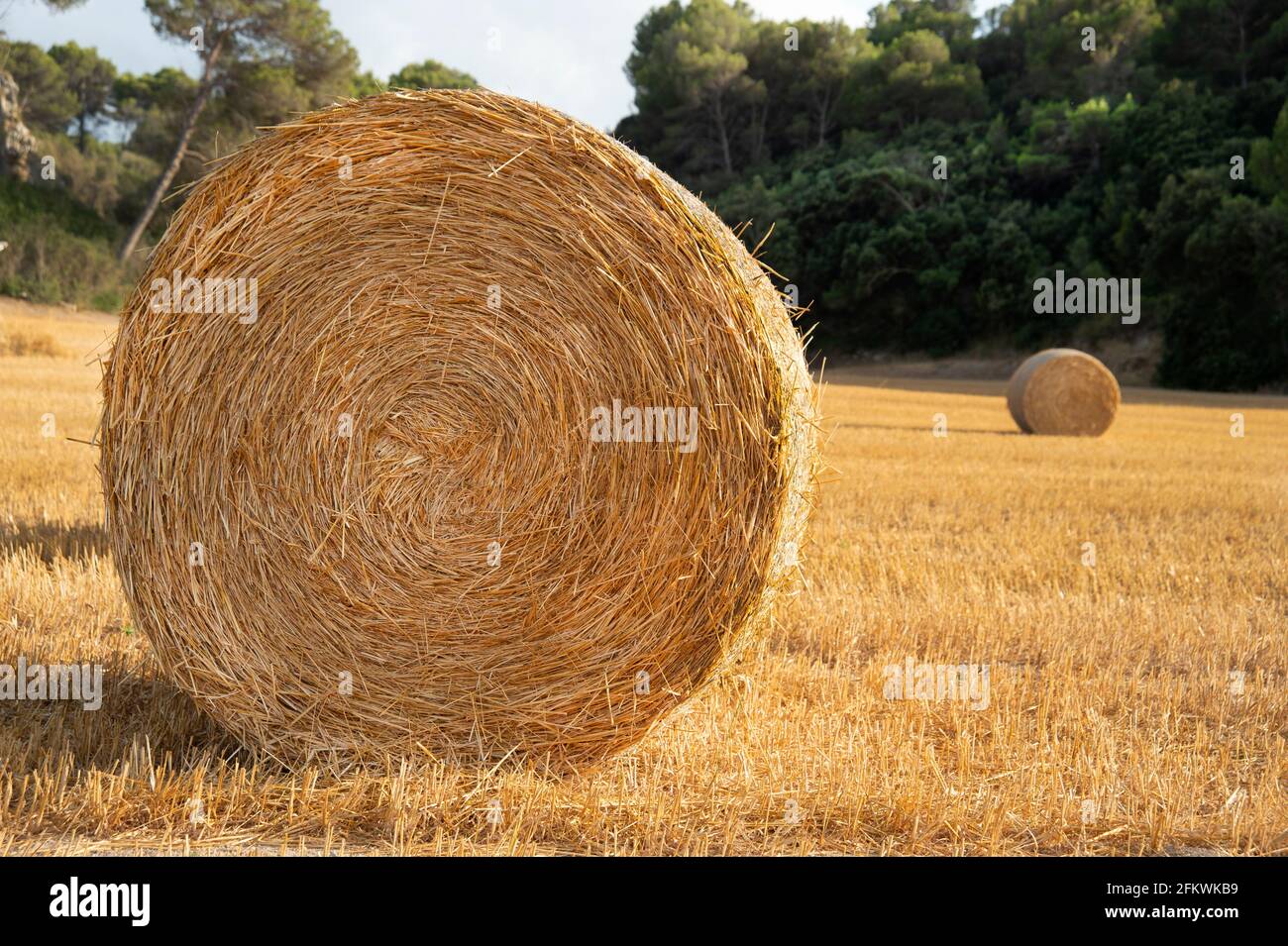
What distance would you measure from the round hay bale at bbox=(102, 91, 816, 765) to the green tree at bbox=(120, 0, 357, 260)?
3083cm

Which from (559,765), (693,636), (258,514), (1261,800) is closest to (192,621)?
(258,514)

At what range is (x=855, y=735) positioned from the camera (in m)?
3.93

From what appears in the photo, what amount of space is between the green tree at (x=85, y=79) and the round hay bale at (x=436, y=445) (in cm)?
4763

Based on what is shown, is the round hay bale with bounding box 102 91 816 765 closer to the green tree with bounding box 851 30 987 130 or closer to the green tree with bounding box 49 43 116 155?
the green tree with bounding box 49 43 116 155

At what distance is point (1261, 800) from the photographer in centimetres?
344

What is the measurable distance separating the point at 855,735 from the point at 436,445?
5.53ft

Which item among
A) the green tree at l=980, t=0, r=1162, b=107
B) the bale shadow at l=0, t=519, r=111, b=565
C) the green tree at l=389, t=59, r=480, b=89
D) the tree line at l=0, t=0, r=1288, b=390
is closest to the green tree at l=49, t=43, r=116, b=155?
the tree line at l=0, t=0, r=1288, b=390

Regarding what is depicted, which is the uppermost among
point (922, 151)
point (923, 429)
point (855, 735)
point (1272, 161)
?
point (922, 151)

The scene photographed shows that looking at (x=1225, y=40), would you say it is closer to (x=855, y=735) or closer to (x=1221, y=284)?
(x=1221, y=284)

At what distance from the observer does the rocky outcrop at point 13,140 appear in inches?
1248

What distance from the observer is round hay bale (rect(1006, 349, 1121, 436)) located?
16172 millimetres

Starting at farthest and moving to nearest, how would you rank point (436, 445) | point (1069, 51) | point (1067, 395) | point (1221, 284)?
point (1069, 51)
point (1221, 284)
point (1067, 395)
point (436, 445)

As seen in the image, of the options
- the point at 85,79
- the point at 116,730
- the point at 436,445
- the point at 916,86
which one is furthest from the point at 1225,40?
the point at 116,730

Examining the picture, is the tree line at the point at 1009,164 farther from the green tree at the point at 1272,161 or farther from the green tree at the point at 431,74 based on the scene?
the green tree at the point at 431,74
